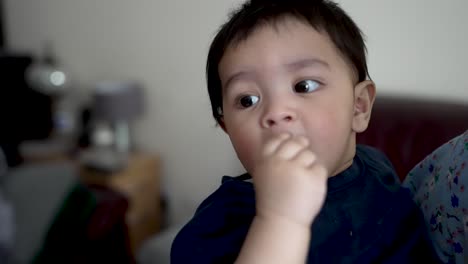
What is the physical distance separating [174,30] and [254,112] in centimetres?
178

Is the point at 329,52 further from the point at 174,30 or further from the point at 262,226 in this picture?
the point at 174,30

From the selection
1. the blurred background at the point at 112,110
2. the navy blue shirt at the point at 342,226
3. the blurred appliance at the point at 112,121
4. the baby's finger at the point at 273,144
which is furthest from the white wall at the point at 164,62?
the baby's finger at the point at 273,144

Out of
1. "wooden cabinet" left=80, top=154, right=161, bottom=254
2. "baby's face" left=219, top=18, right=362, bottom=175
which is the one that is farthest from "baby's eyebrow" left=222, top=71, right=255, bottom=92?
"wooden cabinet" left=80, top=154, right=161, bottom=254

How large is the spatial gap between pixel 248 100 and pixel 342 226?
0.20 metres

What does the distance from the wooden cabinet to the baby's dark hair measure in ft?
5.55

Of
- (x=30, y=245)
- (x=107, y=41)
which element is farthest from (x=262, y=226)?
(x=107, y=41)

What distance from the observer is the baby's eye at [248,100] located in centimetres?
55

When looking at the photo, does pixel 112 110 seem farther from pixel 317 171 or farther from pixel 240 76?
pixel 317 171

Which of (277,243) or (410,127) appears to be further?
(410,127)

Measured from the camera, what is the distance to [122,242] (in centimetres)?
185

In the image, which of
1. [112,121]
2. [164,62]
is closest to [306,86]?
[164,62]

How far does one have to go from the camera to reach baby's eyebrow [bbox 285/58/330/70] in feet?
1.79

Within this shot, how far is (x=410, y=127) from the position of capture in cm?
127

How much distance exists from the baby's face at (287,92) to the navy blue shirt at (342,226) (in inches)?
2.0
